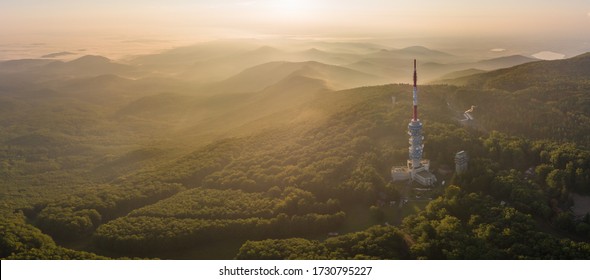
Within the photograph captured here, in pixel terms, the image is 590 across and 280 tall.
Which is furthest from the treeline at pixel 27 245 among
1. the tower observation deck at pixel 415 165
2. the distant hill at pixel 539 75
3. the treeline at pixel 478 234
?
the distant hill at pixel 539 75

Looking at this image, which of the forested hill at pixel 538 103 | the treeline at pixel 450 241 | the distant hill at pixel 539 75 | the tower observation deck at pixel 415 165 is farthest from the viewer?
the distant hill at pixel 539 75

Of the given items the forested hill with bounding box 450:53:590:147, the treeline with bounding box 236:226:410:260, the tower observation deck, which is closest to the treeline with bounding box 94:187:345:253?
the treeline with bounding box 236:226:410:260

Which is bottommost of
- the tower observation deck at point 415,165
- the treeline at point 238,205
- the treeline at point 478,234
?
the treeline at point 238,205

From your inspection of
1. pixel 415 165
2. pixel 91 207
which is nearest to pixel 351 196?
pixel 415 165

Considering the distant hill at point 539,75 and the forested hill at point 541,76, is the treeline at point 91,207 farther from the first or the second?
the distant hill at point 539,75

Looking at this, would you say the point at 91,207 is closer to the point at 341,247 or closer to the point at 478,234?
the point at 341,247

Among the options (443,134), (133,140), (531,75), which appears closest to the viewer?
(443,134)

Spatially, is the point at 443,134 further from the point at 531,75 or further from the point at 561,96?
the point at 531,75

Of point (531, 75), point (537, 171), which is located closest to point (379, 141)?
point (537, 171)
